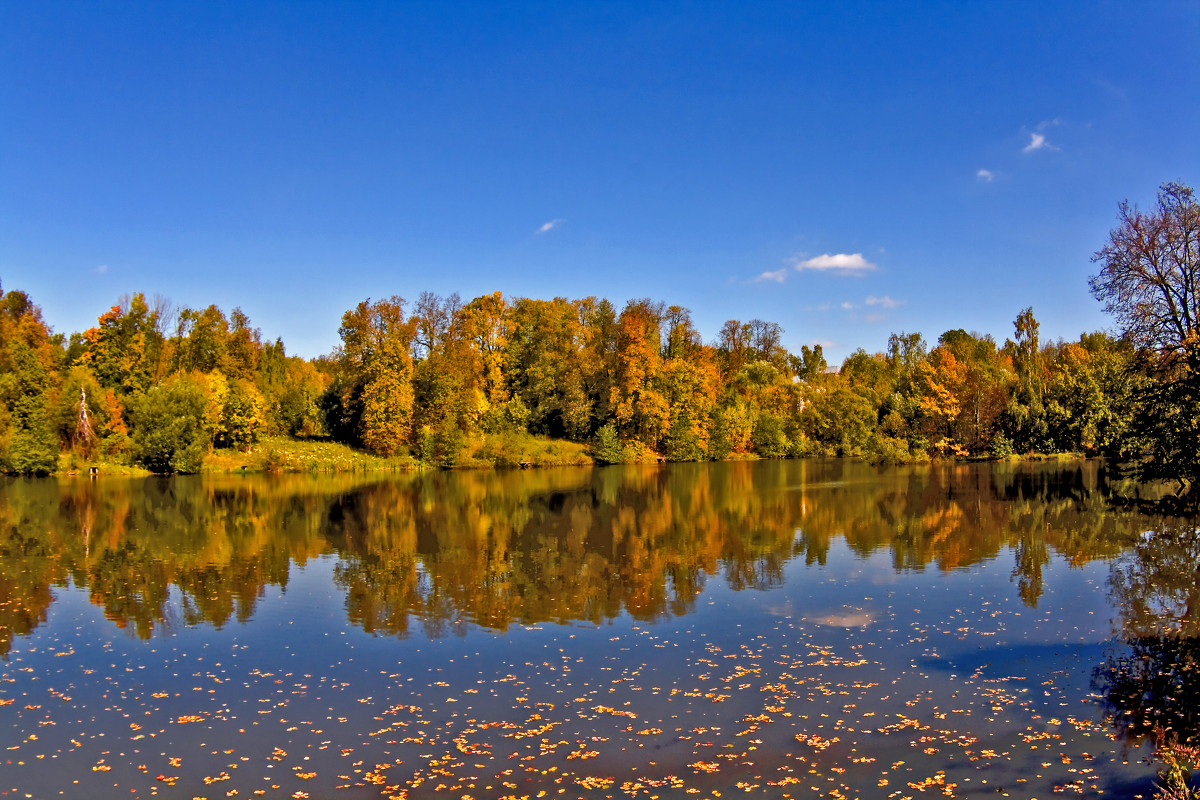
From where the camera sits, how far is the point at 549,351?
69.8 meters

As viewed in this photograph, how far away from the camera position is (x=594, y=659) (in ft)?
42.4

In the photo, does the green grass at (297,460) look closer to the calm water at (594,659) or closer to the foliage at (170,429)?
the foliage at (170,429)

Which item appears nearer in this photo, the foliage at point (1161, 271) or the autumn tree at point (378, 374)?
the foliage at point (1161, 271)

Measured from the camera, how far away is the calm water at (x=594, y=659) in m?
8.89

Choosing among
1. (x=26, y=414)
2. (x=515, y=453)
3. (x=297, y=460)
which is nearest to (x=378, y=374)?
(x=297, y=460)

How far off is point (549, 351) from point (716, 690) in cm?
5936

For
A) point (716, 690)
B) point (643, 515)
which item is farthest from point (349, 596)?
point (643, 515)

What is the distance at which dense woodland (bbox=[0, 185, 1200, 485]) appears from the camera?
5397cm

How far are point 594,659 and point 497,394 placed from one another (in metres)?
55.2

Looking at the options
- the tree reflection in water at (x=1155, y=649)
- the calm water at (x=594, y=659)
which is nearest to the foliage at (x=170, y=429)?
the calm water at (x=594, y=659)

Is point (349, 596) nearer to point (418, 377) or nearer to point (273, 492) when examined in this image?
point (273, 492)

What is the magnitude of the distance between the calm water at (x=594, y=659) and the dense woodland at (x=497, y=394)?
29811 mm

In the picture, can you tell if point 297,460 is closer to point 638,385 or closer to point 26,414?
point 26,414

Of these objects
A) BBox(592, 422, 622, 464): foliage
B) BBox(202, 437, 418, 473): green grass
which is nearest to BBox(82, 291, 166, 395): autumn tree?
BBox(202, 437, 418, 473): green grass
